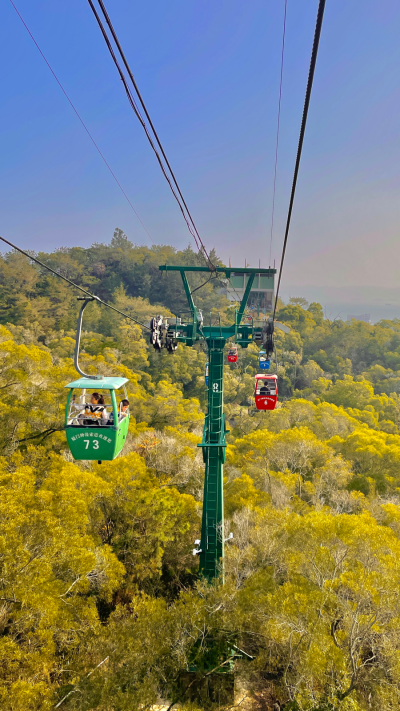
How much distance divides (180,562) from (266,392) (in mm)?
9794

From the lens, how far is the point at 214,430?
43.0 ft

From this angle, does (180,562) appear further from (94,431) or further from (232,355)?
(94,431)

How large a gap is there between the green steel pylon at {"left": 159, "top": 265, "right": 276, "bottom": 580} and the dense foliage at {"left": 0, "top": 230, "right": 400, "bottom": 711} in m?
1.11

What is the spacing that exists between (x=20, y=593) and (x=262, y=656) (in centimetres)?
Result: 751

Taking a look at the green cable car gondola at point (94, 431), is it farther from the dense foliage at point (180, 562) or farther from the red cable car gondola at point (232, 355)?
the red cable car gondola at point (232, 355)

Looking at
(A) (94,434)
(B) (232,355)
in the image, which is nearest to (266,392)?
(B) (232,355)

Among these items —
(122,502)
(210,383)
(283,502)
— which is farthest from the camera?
(283,502)

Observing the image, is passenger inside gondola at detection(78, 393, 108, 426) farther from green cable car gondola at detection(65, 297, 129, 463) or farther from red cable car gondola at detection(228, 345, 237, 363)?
red cable car gondola at detection(228, 345, 237, 363)

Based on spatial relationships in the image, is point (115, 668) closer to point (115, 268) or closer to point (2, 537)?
point (2, 537)

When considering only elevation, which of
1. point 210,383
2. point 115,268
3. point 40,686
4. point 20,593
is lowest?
point 40,686

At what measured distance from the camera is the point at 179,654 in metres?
8.27

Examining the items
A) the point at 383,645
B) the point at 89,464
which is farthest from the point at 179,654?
the point at 89,464

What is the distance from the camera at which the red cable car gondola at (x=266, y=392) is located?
1423 cm

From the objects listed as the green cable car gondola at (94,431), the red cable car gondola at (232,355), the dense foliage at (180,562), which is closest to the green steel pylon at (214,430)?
the dense foliage at (180,562)
